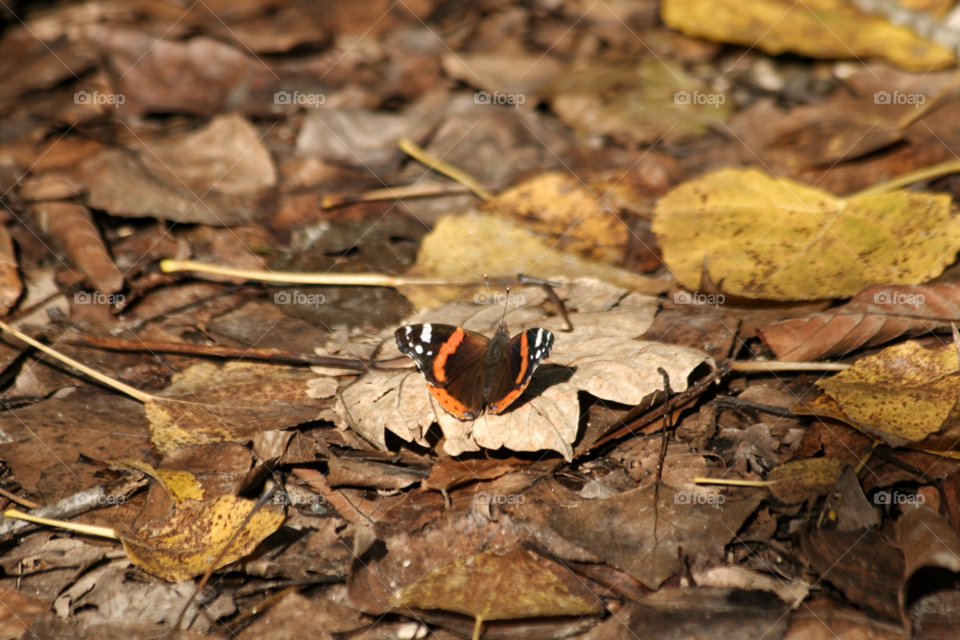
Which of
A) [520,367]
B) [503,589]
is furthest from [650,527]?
[520,367]

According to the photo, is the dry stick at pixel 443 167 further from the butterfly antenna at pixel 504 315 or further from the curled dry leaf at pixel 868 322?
the curled dry leaf at pixel 868 322

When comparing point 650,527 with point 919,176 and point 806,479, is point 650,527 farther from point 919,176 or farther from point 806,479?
point 919,176

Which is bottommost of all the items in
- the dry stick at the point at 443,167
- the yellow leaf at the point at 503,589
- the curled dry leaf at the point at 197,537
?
the curled dry leaf at the point at 197,537

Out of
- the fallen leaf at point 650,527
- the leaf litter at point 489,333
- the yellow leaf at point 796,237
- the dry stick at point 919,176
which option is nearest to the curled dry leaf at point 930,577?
the leaf litter at point 489,333

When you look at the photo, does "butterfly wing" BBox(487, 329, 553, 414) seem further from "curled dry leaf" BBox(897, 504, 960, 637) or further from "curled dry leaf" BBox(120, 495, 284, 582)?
"curled dry leaf" BBox(897, 504, 960, 637)

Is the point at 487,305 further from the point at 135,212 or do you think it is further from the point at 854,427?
the point at 135,212

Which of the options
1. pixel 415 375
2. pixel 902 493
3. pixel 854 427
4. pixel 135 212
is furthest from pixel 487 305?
pixel 135 212

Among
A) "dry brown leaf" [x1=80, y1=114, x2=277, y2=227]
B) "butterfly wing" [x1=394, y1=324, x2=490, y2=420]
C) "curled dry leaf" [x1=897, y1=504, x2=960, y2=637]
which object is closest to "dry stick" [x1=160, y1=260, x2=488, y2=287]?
"dry brown leaf" [x1=80, y1=114, x2=277, y2=227]
